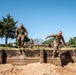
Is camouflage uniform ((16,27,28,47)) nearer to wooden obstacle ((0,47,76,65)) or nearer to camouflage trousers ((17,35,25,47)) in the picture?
camouflage trousers ((17,35,25,47))

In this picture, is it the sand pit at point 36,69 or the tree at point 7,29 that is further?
the tree at point 7,29

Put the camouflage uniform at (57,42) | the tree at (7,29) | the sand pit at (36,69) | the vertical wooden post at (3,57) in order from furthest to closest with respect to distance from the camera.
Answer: the tree at (7,29) → the vertical wooden post at (3,57) → the camouflage uniform at (57,42) → the sand pit at (36,69)

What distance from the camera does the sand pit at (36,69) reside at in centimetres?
1784

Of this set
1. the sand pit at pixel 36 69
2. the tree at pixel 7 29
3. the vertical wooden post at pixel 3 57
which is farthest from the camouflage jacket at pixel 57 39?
the tree at pixel 7 29

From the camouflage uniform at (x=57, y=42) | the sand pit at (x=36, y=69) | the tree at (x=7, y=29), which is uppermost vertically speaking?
→ the tree at (x=7, y=29)

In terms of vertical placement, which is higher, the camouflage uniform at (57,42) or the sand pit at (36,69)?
the camouflage uniform at (57,42)

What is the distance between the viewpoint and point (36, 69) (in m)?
18.0

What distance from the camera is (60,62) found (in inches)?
754

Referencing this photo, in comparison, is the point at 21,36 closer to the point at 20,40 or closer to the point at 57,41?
the point at 20,40

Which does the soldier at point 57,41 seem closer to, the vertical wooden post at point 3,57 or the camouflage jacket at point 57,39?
the camouflage jacket at point 57,39

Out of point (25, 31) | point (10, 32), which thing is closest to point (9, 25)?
point (10, 32)

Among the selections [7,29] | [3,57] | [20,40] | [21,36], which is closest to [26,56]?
[20,40]

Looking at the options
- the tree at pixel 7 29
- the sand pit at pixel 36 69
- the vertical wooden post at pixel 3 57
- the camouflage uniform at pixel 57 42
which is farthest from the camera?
the tree at pixel 7 29

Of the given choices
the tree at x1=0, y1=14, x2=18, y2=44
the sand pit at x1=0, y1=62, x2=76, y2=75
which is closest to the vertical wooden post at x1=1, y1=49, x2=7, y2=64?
the sand pit at x1=0, y1=62, x2=76, y2=75
